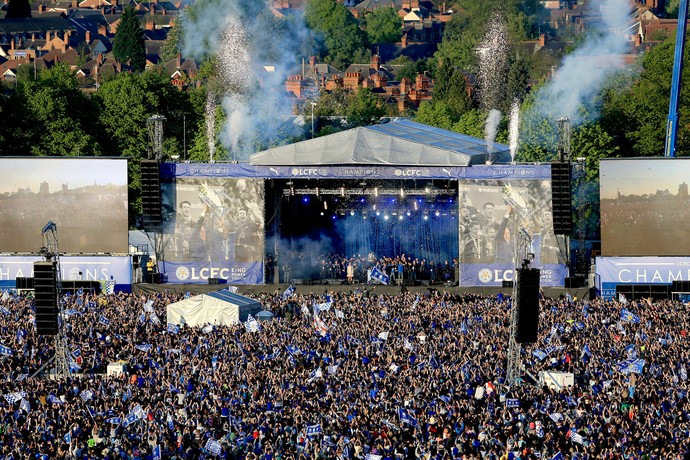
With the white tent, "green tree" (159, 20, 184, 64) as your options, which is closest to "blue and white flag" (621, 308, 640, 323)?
the white tent

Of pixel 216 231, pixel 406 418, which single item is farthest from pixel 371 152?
pixel 406 418

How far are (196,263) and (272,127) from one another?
2752cm

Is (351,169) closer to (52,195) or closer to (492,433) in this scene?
(52,195)

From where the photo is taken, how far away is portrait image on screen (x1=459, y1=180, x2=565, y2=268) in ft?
181

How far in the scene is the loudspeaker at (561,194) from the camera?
5325 centimetres

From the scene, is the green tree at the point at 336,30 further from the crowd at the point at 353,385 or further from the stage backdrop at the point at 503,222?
the crowd at the point at 353,385

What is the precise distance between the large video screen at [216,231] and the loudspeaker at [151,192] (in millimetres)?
847

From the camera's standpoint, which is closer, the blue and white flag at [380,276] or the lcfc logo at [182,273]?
the blue and white flag at [380,276]

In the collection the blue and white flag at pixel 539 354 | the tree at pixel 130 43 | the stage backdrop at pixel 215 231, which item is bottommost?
the blue and white flag at pixel 539 354

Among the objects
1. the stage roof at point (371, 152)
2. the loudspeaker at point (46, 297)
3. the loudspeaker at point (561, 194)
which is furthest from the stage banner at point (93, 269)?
the loudspeaker at point (561, 194)

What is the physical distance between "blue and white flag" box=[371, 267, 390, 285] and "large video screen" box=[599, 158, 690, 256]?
7544 mm

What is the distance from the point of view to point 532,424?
33.2m

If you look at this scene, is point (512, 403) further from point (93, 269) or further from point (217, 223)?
point (93, 269)

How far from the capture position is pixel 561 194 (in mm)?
53406
